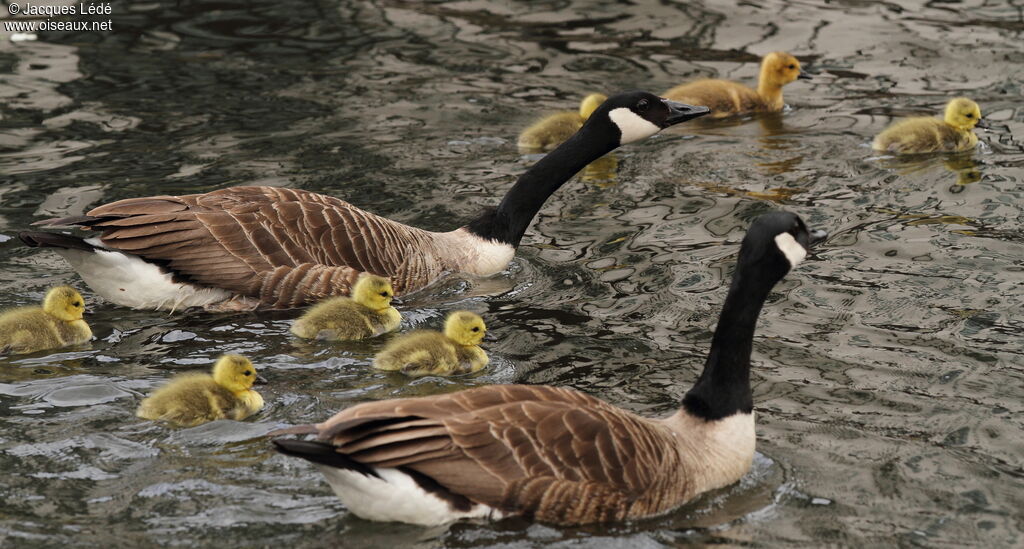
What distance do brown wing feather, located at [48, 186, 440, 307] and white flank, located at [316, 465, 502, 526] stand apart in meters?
3.00

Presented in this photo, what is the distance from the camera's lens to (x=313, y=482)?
5.80 metres

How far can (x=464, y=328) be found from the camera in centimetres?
724

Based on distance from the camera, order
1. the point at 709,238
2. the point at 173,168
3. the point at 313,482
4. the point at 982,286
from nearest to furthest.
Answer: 1. the point at 313,482
2. the point at 982,286
3. the point at 709,238
4. the point at 173,168

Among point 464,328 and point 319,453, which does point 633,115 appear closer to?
point 464,328

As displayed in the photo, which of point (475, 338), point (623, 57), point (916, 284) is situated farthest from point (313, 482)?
point (623, 57)

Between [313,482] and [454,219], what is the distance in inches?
183

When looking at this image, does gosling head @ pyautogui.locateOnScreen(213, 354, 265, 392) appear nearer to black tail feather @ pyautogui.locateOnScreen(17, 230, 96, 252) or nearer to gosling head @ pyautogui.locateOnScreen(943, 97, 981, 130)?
black tail feather @ pyautogui.locateOnScreen(17, 230, 96, 252)

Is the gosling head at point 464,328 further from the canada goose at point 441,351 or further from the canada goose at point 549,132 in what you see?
the canada goose at point 549,132

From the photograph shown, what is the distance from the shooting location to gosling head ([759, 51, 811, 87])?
41.2 feet

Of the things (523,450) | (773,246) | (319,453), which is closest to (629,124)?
(773,246)

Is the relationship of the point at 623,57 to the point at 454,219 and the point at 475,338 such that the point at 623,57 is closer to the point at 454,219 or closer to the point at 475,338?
the point at 454,219

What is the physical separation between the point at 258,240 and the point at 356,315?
0.84 metres

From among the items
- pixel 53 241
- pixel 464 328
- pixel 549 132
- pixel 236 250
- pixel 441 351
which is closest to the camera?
pixel 441 351

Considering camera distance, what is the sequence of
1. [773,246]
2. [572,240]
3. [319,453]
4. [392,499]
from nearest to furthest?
[319,453], [392,499], [773,246], [572,240]
